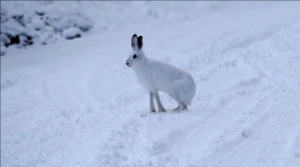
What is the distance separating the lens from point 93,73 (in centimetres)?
1012

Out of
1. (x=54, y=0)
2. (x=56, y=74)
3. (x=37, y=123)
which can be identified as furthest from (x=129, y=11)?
(x=37, y=123)

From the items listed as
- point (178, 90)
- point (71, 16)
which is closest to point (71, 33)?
point (71, 16)

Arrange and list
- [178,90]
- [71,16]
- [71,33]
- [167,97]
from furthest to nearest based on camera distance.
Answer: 1. [71,16]
2. [71,33]
3. [167,97]
4. [178,90]

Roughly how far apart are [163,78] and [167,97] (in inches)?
55.2

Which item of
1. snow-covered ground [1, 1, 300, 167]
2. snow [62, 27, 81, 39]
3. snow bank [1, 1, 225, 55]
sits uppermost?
snow bank [1, 1, 225, 55]

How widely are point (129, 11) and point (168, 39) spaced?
13.5 feet

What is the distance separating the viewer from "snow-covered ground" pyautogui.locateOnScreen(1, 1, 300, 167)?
14.8 feet

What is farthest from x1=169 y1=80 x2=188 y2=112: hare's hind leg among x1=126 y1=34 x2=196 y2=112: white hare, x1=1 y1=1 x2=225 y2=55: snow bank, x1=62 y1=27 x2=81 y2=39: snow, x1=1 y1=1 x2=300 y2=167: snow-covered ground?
x1=62 y1=27 x2=81 y2=39: snow

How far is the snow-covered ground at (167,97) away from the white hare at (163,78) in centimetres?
25

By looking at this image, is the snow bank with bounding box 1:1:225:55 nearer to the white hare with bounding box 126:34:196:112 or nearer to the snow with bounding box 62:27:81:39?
the snow with bounding box 62:27:81:39

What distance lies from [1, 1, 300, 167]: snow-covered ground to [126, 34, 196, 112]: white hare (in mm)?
252

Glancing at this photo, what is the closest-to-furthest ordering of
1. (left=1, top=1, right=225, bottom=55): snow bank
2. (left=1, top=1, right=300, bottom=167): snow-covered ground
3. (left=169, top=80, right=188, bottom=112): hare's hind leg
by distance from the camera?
(left=1, top=1, right=300, bottom=167): snow-covered ground, (left=169, top=80, right=188, bottom=112): hare's hind leg, (left=1, top=1, right=225, bottom=55): snow bank

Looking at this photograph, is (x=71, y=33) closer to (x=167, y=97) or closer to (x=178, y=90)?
(x=167, y=97)

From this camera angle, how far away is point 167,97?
737cm
